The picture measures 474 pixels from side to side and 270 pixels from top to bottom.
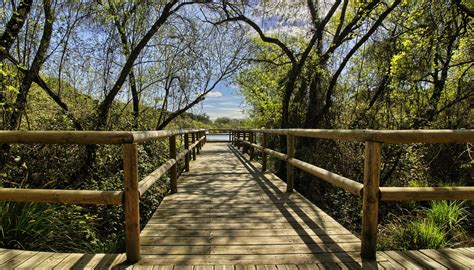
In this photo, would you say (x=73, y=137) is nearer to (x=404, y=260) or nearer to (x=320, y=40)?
(x=404, y=260)

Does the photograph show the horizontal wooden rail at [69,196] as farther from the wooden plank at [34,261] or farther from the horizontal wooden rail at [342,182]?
the horizontal wooden rail at [342,182]

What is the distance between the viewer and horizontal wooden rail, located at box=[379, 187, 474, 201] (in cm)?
226

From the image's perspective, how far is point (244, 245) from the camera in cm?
266

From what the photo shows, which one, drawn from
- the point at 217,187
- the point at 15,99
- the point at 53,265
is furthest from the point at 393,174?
the point at 15,99

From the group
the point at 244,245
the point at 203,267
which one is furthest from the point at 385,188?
the point at 203,267

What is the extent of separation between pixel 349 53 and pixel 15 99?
7.49 metres

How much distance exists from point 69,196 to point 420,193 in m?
2.55

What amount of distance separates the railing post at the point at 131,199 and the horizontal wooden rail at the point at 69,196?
0.24ft

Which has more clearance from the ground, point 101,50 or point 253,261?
point 101,50

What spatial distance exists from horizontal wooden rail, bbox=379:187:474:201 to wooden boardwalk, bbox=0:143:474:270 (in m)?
0.46

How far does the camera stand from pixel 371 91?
Result: 834 cm

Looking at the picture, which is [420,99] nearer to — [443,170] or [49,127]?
[443,170]

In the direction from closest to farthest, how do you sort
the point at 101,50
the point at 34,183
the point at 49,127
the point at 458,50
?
1. the point at 34,183
2. the point at 49,127
3. the point at 101,50
4. the point at 458,50

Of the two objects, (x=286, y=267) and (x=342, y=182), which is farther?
(x=342, y=182)
